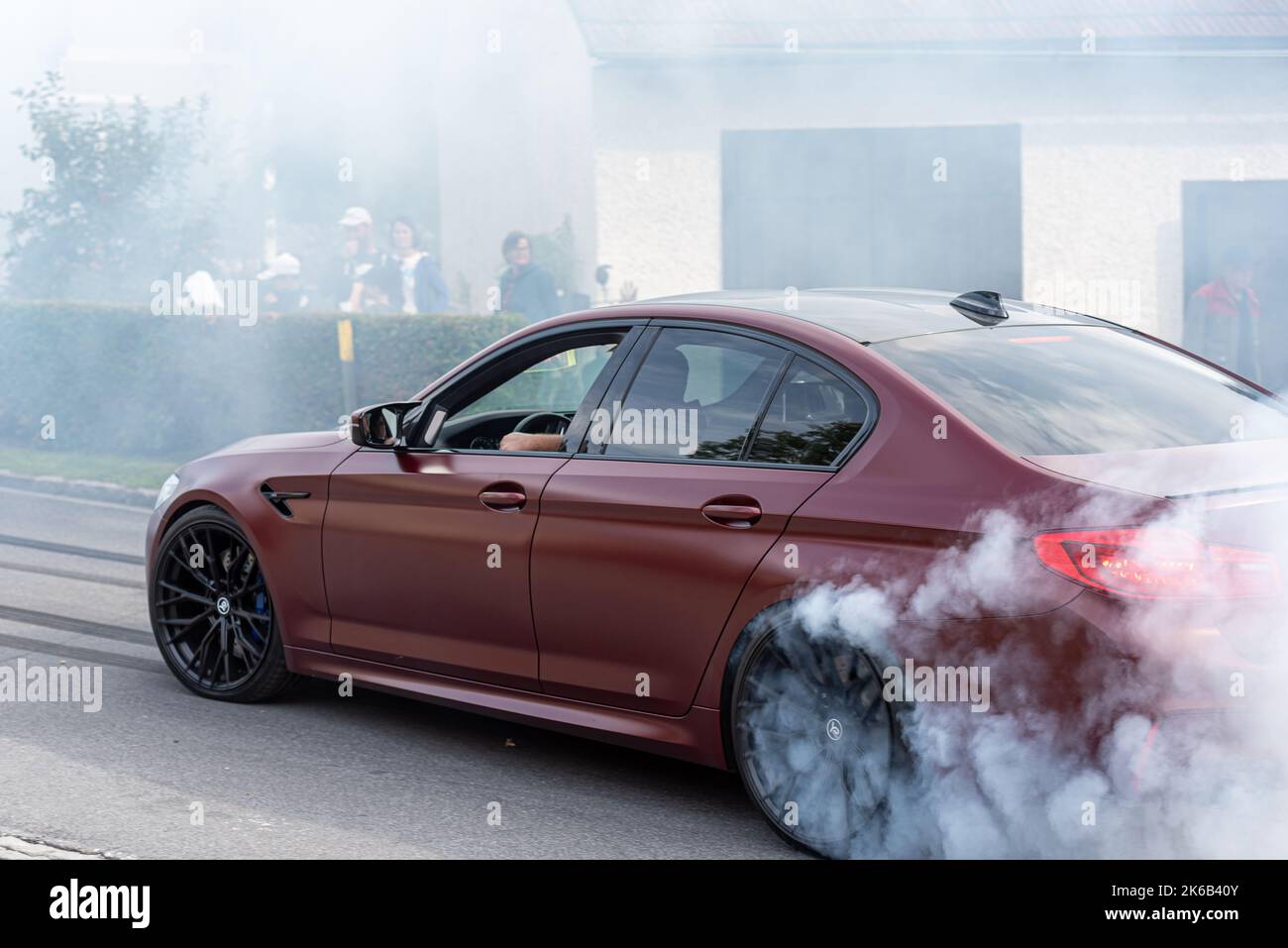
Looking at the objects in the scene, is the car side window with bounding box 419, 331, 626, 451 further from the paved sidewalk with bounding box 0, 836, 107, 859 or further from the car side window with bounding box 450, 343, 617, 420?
the paved sidewalk with bounding box 0, 836, 107, 859

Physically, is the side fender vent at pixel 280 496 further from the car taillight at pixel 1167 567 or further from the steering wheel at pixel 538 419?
the car taillight at pixel 1167 567

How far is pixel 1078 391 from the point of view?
435 cm

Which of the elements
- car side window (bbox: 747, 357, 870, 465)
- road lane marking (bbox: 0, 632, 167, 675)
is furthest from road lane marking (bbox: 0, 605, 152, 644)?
car side window (bbox: 747, 357, 870, 465)

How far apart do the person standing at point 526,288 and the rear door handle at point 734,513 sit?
863 centimetres

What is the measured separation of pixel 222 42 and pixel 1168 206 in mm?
14176

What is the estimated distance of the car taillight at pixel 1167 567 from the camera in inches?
144

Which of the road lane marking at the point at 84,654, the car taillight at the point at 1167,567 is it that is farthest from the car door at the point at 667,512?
the road lane marking at the point at 84,654

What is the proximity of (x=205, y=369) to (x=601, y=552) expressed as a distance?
9.88 m

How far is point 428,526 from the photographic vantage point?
17.1 feet

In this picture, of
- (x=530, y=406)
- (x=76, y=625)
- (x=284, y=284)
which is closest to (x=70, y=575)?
(x=76, y=625)

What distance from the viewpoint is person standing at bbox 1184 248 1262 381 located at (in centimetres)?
1382

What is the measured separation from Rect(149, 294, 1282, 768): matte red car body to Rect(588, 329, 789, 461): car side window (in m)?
0.07

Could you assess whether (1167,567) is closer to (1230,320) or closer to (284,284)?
(1230,320)
